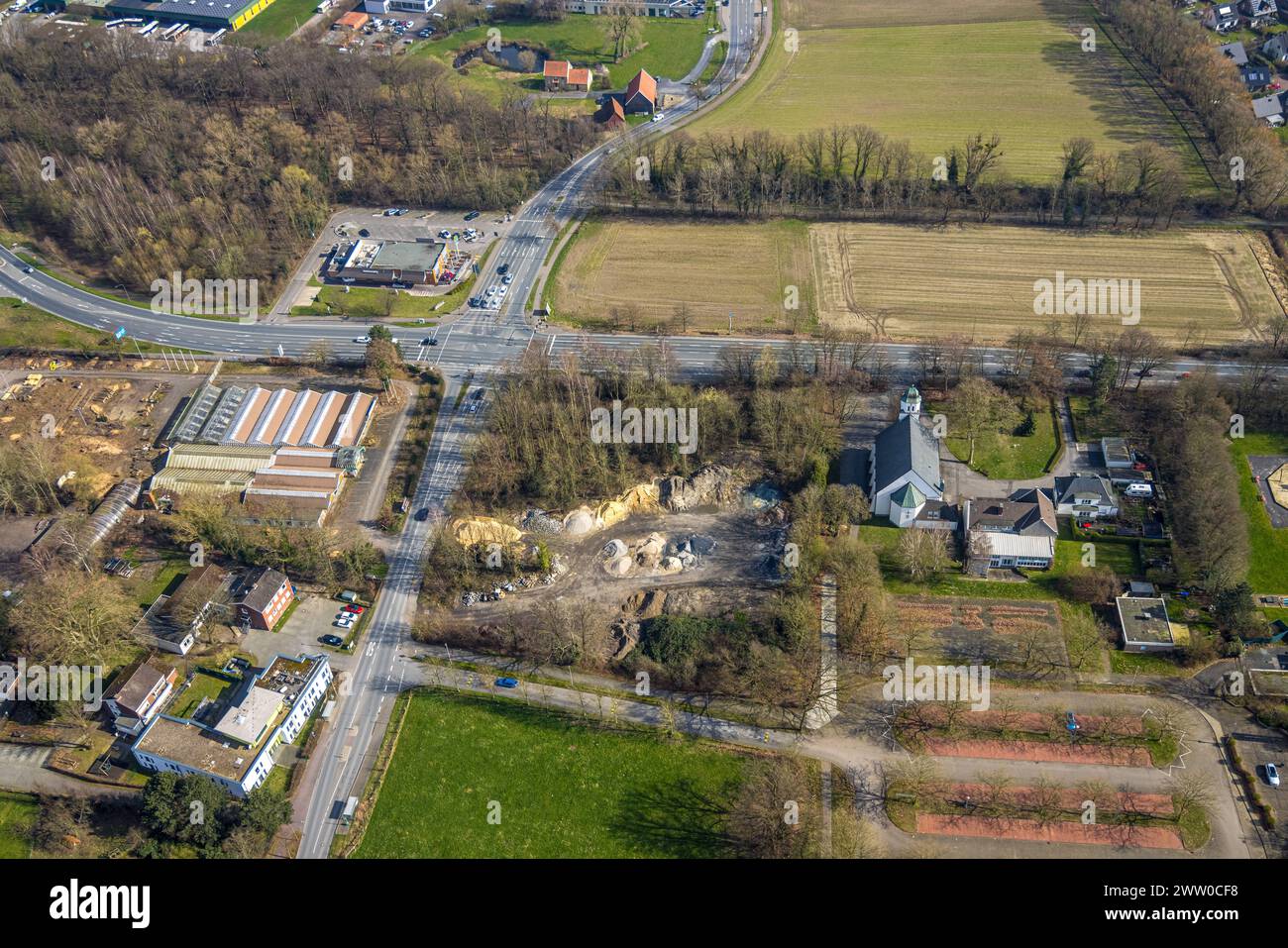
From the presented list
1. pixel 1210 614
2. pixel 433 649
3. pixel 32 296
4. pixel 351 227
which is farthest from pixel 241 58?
pixel 1210 614

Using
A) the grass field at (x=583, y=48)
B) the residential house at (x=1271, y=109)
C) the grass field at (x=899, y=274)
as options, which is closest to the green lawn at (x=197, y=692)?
the grass field at (x=899, y=274)

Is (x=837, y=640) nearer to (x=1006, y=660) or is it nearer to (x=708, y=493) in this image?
(x=1006, y=660)

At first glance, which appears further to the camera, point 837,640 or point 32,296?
point 32,296

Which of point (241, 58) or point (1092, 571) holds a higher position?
point (241, 58)

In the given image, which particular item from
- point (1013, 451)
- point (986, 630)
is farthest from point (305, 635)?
point (1013, 451)

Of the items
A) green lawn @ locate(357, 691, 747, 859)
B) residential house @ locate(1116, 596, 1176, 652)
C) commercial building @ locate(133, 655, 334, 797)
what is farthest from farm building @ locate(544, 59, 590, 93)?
residential house @ locate(1116, 596, 1176, 652)

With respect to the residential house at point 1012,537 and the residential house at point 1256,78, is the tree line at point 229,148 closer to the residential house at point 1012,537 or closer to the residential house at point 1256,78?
the residential house at point 1012,537
